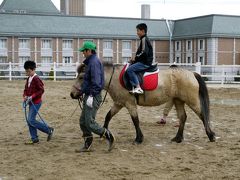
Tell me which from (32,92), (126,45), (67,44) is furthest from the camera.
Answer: (126,45)

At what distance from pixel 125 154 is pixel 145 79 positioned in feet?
5.04

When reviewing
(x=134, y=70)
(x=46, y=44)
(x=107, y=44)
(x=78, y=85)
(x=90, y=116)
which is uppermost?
(x=107, y=44)

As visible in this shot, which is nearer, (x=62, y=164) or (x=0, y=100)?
(x=62, y=164)

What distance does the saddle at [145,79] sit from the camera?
24.7 feet

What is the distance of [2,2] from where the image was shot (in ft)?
262

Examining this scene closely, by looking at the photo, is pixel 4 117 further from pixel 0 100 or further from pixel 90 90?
pixel 90 90

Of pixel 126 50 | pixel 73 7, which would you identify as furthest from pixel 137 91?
pixel 73 7

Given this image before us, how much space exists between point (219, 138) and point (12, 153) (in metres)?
3.95

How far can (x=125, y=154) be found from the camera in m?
6.80

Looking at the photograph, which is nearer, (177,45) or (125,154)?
(125,154)

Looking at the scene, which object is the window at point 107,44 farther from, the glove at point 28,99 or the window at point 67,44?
the glove at point 28,99

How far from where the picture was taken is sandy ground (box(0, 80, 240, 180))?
565 centimetres

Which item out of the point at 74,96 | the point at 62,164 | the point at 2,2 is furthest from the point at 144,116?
the point at 2,2

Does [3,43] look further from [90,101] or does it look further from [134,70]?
[90,101]
